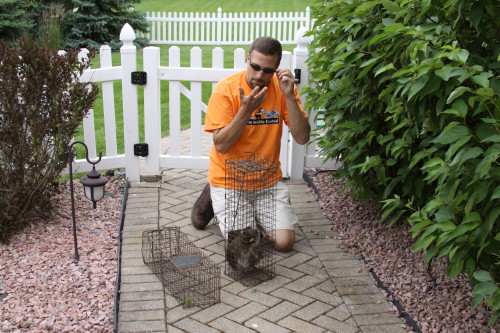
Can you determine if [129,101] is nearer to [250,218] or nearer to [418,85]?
[250,218]

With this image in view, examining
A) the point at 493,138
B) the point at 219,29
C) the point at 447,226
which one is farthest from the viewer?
the point at 219,29

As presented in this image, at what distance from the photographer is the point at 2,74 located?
4.44 meters

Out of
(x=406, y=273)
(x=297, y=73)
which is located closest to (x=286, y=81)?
(x=297, y=73)

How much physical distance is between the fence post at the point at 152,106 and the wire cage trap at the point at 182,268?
1.45 metres

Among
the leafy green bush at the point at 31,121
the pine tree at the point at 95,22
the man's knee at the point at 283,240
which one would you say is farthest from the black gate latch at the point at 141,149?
the pine tree at the point at 95,22

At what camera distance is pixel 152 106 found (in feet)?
18.9

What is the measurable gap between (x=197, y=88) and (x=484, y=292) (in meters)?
3.76

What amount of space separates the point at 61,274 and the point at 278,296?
1.49 m

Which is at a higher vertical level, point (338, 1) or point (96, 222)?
point (338, 1)

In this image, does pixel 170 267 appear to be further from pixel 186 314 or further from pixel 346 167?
pixel 346 167

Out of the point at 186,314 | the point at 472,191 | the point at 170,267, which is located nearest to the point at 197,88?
the point at 170,267

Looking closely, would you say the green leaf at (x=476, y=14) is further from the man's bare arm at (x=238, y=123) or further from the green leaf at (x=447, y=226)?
the man's bare arm at (x=238, y=123)

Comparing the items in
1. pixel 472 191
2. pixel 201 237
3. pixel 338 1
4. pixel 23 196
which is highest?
pixel 338 1

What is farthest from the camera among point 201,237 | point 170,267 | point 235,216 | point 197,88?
point 197,88
